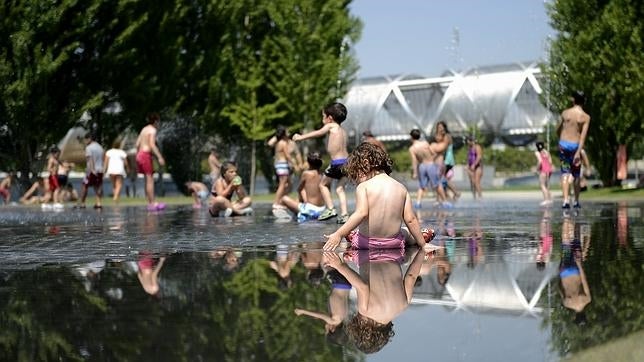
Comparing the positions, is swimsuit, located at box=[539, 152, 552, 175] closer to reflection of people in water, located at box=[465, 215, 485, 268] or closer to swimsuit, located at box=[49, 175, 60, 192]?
swimsuit, located at box=[49, 175, 60, 192]

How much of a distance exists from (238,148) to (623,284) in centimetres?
3534

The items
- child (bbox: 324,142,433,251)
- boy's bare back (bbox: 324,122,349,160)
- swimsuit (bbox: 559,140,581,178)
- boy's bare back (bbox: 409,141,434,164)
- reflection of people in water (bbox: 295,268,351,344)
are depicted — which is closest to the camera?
reflection of people in water (bbox: 295,268,351,344)

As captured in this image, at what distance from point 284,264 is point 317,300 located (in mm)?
2244

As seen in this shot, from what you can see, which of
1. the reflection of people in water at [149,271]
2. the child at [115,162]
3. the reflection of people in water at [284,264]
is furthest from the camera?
the child at [115,162]

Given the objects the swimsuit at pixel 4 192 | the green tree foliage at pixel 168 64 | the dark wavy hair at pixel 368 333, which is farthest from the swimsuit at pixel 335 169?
the swimsuit at pixel 4 192

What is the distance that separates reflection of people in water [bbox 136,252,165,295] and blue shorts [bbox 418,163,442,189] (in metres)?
13.8

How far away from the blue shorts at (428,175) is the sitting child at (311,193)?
277 inches

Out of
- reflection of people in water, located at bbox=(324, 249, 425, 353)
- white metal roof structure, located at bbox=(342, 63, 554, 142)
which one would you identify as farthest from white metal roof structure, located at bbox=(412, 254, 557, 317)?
white metal roof structure, located at bbox=(342, 63, 554, 142)

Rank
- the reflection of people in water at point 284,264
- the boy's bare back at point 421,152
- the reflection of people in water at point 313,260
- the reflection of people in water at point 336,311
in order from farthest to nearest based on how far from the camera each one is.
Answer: the boy's bare back at point 421,152, the reflection of people in water at point 313,260, the reflection of people in water at point 284,264, the reflection of people in water at point 336,311

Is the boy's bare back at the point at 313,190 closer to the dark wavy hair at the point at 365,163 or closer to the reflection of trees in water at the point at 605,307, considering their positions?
the dark wavy hair at the point at 365,163

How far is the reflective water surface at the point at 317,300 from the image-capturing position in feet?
13.3

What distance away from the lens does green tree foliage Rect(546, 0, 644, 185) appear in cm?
2933

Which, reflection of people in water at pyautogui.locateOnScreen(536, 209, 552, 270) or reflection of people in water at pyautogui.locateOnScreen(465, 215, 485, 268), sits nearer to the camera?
reflection of people in water at pyautogui.locateOnScreen(536, 209, 552, 270)

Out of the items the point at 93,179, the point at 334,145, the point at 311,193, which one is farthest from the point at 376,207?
the point at 93,179
